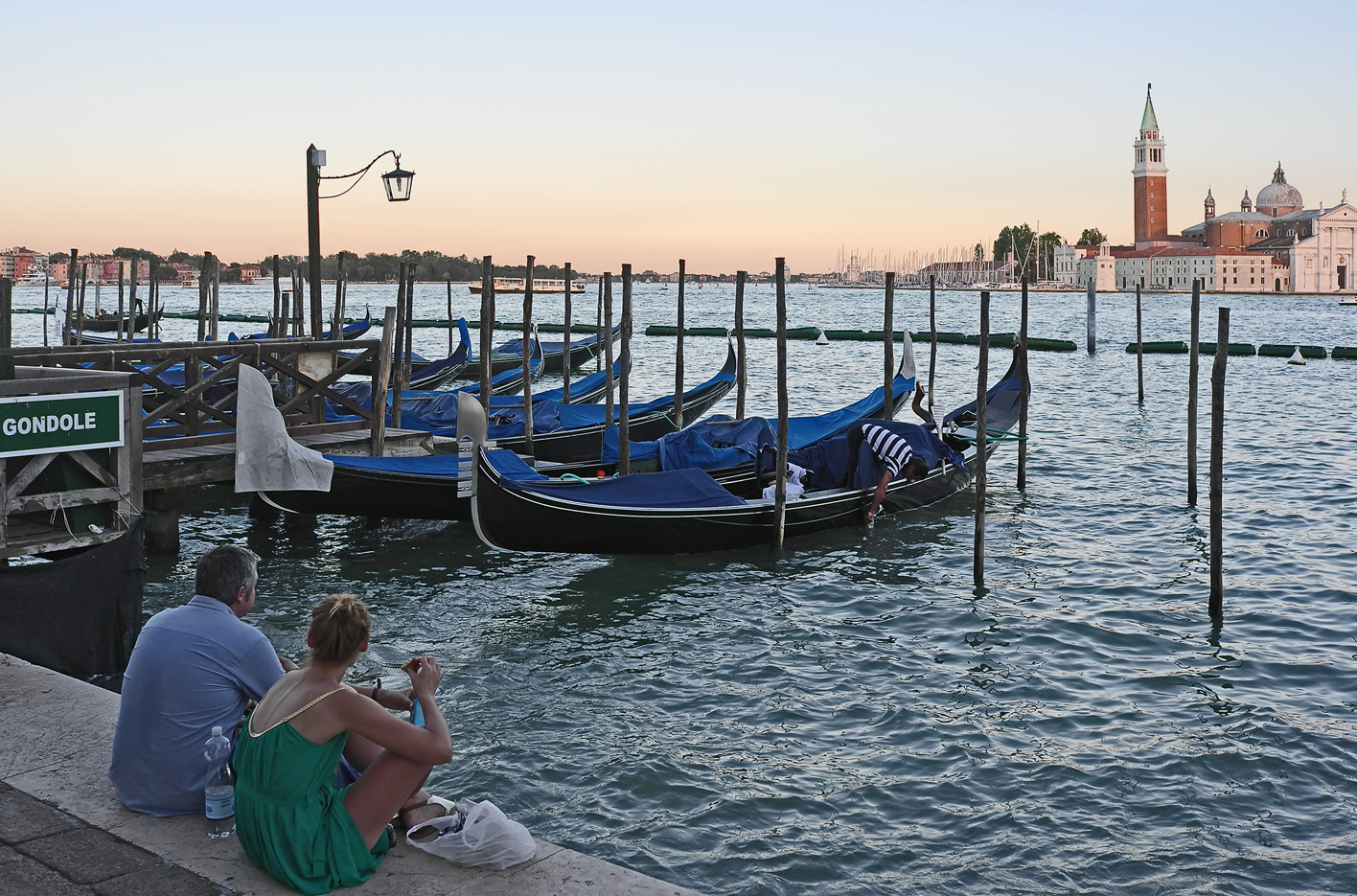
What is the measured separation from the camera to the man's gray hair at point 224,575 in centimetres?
269

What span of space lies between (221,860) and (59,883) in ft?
0.98

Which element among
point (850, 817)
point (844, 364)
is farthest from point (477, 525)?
point (844, 364)

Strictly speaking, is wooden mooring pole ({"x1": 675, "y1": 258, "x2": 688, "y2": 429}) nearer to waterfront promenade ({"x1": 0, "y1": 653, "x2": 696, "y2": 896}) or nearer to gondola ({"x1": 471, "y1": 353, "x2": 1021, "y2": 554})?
gondola ({"x1": 471, "y1": 353, "x2": 1021, "y2": 554})

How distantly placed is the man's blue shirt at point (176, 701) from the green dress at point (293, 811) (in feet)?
1.09

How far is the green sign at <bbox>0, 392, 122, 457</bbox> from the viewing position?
463 centimetres

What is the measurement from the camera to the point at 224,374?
7.64 meters

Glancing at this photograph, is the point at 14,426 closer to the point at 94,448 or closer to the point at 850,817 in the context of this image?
the point at 94,448

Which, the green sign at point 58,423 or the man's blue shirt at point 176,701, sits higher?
the green sign at point 58,423

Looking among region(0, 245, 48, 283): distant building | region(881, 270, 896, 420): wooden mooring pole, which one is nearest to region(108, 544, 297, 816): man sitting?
region(881, 270, 896, 420): wooden mooring pole

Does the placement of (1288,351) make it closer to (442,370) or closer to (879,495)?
(442,370)

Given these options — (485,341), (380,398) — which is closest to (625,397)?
(485,341)

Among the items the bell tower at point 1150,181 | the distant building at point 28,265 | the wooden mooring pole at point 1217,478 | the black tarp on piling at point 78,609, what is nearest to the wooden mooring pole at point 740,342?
the wooden mooring pole at point 1217,478

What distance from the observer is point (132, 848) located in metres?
2.52

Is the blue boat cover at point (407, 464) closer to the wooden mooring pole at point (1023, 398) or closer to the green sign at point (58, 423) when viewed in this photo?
the green sign at point (58, 423)
